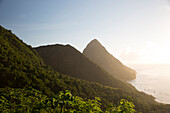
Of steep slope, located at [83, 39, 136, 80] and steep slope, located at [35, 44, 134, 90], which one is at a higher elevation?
steep slope, located at [83, 39, 136, 80]

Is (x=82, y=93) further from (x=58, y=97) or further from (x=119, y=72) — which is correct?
(x=119, y=72)

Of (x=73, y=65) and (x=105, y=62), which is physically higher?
(x=105, y=62)

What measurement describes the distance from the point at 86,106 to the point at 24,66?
26489mm

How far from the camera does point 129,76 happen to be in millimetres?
121938

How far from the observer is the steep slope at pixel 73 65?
55.8 metres

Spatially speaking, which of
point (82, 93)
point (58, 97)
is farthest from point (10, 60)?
point (58, 97)

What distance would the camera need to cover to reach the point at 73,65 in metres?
59.3

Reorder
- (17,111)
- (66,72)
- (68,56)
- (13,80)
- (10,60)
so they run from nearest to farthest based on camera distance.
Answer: (17,111) → (13,80) → (10,60) → (66,72) → (68,56)

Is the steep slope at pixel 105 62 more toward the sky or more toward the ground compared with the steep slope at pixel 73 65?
more toward the sky

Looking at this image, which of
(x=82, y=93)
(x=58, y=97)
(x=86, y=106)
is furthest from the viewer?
(x=82, y=93)

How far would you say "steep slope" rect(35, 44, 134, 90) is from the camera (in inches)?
2195

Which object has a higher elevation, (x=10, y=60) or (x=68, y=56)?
(x=68, y=56)

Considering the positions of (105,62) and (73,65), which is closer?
(73,65)

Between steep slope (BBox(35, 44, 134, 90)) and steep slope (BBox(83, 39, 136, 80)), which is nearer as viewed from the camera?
steep slope (BBox(35, 44, 134, 90))
